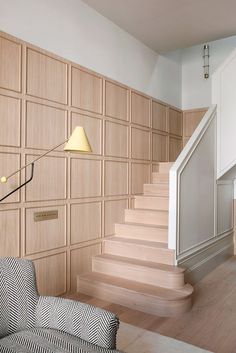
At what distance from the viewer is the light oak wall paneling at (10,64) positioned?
8.67 ft

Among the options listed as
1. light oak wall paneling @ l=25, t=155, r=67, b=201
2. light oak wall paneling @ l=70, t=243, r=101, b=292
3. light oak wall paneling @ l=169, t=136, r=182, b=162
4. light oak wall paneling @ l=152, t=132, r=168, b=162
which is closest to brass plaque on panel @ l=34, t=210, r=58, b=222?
light oak wall paneling @ l=25, t=155, r=67, b=201

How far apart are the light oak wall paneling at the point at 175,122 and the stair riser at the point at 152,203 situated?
1.61 meters

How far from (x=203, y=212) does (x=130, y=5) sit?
2692 mm

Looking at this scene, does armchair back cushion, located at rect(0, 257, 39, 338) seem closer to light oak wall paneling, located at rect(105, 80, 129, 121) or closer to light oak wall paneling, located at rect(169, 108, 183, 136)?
light oak wall paneling, located at rect(105, 80, 129, 121)

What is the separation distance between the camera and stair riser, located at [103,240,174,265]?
10.9 ft

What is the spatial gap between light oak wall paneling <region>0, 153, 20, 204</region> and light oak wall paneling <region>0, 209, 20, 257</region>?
0.40 ft

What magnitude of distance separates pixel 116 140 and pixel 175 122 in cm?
192

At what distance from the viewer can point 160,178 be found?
473cm

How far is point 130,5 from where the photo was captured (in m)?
3.61

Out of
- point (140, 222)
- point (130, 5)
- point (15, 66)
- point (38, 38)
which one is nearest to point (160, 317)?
point (140, 222)

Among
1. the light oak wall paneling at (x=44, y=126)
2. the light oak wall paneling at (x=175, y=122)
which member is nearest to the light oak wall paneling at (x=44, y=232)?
the light oak wall paneling at (x=44, y=126)

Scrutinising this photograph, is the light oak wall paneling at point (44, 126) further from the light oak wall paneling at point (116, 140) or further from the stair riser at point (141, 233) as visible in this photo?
the stair riser at point (141, 233)

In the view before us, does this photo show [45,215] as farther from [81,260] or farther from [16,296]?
[16,296]

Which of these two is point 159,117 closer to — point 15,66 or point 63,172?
point 63,172
